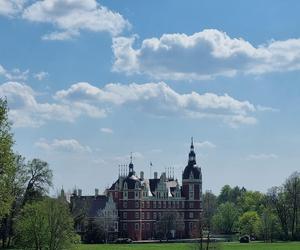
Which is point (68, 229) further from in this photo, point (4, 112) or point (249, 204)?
→ point (249, 204)

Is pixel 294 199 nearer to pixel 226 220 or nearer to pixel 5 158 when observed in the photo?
pixel 226 220

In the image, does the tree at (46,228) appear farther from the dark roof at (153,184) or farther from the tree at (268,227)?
the dark roof at (153,184)

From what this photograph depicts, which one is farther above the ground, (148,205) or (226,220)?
(148,205)

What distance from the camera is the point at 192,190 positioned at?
12900 cm

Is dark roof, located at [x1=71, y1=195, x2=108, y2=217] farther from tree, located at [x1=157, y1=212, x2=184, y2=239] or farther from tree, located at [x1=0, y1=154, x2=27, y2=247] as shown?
tree, located at [x1=0, y1=154, x2=27, y2=247]

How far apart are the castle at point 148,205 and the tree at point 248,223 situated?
27.6ft

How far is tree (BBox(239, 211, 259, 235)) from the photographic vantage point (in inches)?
4576

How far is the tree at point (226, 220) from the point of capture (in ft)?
436

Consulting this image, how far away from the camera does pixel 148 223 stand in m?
126

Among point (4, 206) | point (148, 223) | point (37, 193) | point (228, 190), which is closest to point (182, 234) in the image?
point (148, 223)

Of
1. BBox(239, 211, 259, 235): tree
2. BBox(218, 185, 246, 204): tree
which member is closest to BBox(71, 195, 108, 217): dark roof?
BBox(239, 211, 259, 235): tree

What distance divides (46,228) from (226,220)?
8674cm

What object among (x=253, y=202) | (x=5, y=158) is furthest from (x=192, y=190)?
(x=5, y=158)

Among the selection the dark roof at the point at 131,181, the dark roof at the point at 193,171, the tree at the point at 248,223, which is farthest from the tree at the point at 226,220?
the dark roof at the point at 131,181
